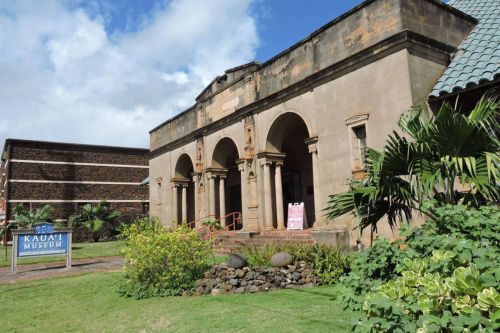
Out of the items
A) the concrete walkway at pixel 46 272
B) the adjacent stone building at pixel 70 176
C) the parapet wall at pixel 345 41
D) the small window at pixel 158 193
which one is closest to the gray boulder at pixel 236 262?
the concrete walkway at pixel 46 272

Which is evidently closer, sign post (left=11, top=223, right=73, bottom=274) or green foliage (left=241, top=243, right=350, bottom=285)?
green foliage (left=241, top=243, right=350, bottom=285)

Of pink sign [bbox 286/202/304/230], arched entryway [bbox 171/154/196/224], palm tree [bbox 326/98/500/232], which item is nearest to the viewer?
palm tree [bbox 326/98/500/232]

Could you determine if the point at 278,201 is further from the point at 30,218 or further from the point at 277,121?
the point at 30,218

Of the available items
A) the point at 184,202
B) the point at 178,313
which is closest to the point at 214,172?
the point at 184,202

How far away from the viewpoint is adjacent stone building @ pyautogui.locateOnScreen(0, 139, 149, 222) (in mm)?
36219

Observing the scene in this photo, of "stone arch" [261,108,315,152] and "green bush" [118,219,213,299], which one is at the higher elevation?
"stone arch" [261,108,315,152]

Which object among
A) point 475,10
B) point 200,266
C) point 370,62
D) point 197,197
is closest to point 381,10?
point 370,62

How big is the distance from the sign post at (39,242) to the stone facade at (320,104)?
6881mm

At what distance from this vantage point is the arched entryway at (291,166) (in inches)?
651

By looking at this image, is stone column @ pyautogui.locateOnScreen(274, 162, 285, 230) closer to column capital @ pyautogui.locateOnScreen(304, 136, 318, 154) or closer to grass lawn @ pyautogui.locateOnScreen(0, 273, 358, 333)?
column capital @ pyautogui.locateOnScreen(304, 136, 318, 154)

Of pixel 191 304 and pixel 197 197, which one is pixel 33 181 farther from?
pixel 191 304

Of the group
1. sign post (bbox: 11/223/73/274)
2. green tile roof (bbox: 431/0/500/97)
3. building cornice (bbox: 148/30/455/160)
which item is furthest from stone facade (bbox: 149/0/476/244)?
sign post (bbox: 11/223/73/274)

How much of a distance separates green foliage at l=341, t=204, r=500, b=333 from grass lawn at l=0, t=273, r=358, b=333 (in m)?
1.95

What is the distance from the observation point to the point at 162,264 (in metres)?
9.23
